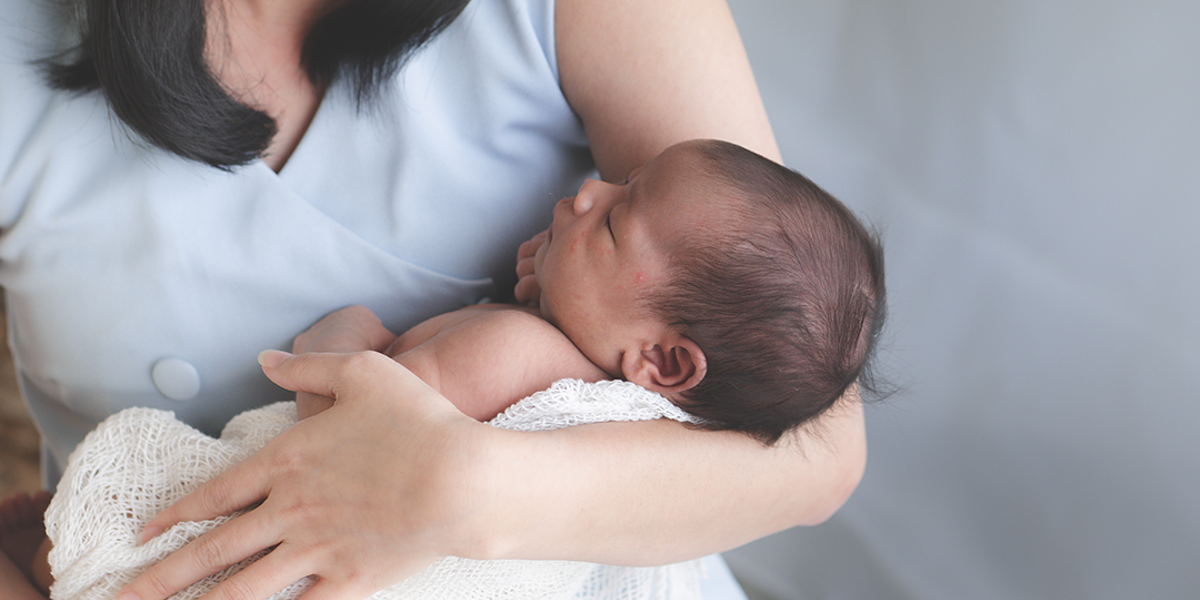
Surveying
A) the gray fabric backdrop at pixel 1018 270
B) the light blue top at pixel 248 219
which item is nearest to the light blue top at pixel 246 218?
the light blue top at pixel 248 219

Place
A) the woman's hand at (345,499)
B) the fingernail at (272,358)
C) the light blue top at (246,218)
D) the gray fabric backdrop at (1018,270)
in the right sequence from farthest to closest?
the gray fabric backdrop at (1018,270) → the light blue top at (246,218) → the fingernail at (272,358) → the woman's hand at (345,499)

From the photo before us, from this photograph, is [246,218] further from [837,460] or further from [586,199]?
[837,460]

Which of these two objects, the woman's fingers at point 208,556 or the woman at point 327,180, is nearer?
the woman's fingers at point 208,556

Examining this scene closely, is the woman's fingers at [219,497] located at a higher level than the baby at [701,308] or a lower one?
lower

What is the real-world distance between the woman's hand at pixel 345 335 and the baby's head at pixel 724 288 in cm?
23

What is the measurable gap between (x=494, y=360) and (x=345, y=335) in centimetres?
20

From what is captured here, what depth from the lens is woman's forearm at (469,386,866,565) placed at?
0.66 m

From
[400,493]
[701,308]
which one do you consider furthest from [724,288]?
[400,493]

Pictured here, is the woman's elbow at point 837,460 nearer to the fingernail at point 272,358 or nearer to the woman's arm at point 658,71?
the woman's arm at point 658,71

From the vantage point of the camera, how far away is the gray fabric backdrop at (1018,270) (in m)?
1.02

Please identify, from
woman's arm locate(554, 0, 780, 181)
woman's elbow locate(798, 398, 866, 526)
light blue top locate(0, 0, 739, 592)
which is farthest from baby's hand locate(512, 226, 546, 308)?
woman's elbow locate(798, 398, 866, 526)

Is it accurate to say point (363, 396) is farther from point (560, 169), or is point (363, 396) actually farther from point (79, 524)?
point (560, 169)

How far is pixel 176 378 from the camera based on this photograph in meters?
0.91

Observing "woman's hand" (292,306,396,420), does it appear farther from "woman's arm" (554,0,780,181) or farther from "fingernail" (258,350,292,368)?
"woman's arm" (554,0,780,181)
